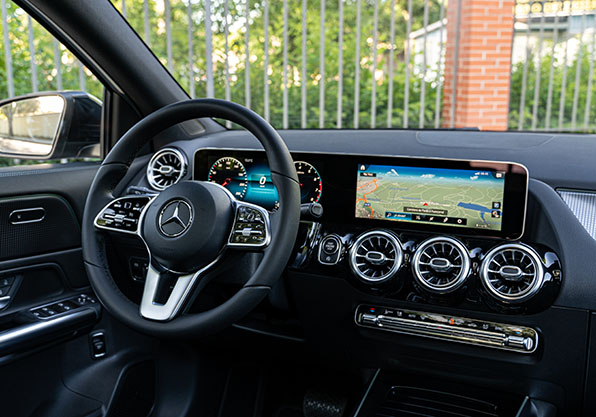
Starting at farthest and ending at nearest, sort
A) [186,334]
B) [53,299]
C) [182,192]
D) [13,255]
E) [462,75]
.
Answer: [462,75]
[53,299]
[13,255]
[182,192]
[186,334]

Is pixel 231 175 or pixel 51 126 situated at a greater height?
pixel 51 126

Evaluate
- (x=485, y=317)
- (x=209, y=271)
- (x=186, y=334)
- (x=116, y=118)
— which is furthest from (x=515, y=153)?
(x=116, y=118)

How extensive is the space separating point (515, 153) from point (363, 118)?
358 cm

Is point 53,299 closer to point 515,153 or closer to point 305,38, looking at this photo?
point 515,153

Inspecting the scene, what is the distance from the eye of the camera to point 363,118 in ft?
16.8

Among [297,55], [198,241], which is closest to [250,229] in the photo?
[198,241]

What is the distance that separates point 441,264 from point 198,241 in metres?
0.64

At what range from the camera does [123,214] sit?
1458 millimetres

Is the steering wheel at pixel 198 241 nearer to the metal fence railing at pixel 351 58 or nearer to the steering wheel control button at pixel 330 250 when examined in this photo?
the steering wheel control button at pixel 330 250

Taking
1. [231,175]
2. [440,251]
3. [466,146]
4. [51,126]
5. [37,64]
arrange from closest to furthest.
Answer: [440,251]
[466,146]
[231,175]
[51,126]
[37,64]

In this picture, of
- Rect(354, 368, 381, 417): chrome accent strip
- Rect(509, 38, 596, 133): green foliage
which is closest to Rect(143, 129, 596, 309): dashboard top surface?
Rect(354, 368, 381, 417): chrome accent strip

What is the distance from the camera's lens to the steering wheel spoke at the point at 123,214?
4.72 feet

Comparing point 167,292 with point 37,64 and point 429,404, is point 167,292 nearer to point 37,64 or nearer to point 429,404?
point 429,404

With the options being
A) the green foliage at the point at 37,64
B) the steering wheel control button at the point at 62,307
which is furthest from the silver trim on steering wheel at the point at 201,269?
the green foliage at the point at 37,64
